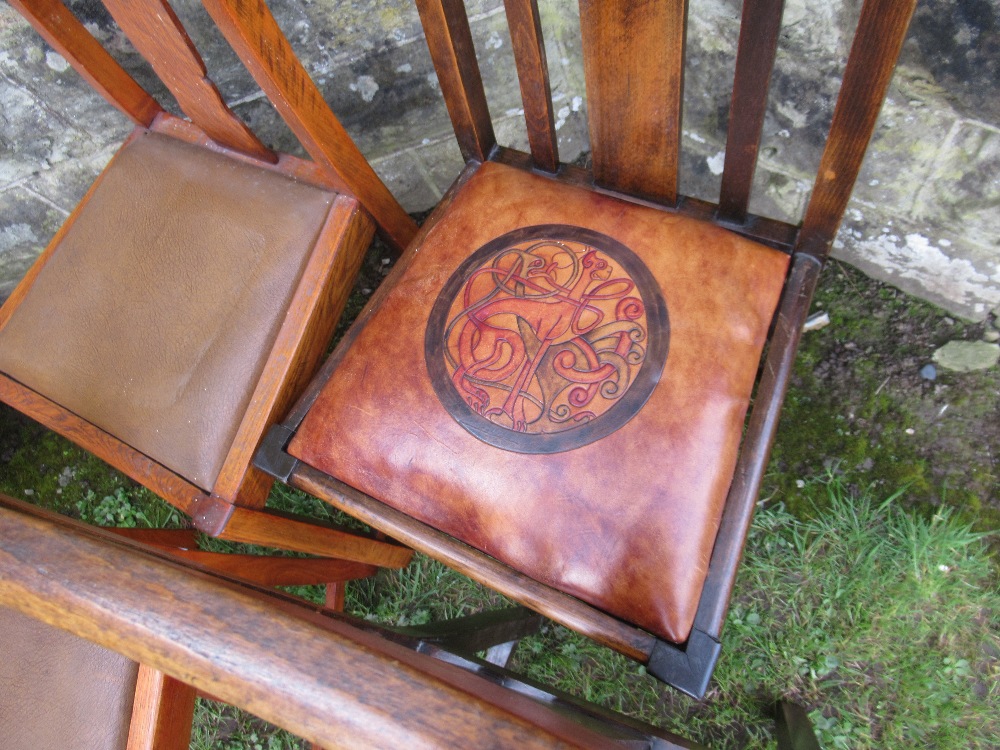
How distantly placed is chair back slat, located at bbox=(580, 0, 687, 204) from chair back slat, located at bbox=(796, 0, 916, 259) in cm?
19

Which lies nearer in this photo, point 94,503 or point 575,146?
point 575,146

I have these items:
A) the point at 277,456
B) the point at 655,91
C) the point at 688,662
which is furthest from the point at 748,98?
the point at 277,456

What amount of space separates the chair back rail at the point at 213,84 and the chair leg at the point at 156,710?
0.76m

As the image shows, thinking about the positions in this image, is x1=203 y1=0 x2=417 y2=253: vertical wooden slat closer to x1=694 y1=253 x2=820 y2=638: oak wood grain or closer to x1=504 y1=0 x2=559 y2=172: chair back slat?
x1=504 y1=0 x2=559 y2=172: chair back slat

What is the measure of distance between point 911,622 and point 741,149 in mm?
1072

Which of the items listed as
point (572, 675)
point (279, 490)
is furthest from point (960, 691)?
point (279, 490)

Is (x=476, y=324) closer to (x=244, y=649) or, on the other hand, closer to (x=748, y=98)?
(x=748, y=98)

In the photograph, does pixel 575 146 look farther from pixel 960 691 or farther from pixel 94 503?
pixel 94 503

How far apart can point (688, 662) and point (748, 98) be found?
2.33ft

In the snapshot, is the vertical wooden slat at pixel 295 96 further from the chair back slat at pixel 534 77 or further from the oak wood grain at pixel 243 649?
the oak wood grain at pixel 243 649

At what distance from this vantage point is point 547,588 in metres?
0.93

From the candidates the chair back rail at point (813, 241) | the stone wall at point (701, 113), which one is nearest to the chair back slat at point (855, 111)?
the chair back rail at point (813, 241)

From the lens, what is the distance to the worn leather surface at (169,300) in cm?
111

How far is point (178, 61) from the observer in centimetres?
100
